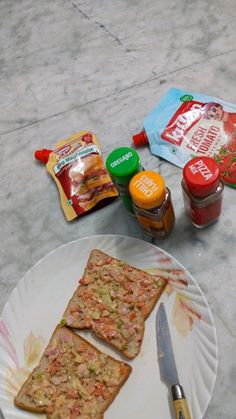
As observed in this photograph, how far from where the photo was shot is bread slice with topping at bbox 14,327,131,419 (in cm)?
80

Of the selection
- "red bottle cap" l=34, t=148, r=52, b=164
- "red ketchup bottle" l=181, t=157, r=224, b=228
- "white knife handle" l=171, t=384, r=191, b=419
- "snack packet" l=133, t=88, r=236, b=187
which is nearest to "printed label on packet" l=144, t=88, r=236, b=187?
"snack packet" l=133, t=88, r=236, b=187

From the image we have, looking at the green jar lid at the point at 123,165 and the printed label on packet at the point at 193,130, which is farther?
the printed label on packet at the point at 193,130

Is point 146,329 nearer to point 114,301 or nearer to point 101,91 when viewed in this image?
point 114,301

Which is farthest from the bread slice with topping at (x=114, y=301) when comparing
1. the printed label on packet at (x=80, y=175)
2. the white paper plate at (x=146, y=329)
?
the printed label on packet at (x=80, y=175)

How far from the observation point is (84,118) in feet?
3.86

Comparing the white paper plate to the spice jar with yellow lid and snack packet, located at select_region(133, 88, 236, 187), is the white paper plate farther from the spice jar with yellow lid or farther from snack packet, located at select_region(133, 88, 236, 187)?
snack packet, located at select_region(133, 88, 236, 187)

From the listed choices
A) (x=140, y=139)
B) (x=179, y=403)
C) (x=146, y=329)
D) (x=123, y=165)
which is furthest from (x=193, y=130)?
(x=179, y=403)

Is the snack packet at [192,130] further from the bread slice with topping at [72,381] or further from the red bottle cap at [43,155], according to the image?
the bread slice with topping at [72,381]

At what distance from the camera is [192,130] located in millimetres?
1047

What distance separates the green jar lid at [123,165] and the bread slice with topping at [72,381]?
324mm

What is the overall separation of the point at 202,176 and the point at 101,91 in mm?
537

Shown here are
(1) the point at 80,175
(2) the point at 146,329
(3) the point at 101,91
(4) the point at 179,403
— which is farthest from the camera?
(3) the point at 101,91

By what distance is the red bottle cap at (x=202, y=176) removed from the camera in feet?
2.60

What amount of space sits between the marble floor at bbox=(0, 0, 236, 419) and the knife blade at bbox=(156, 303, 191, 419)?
0.30ft
